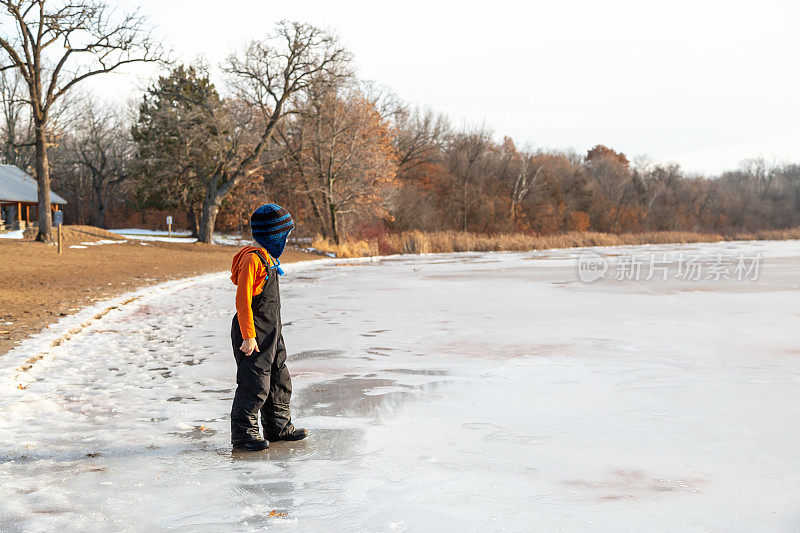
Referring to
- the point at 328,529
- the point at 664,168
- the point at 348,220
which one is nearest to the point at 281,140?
the point at 348,220

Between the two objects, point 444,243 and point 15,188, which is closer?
point 444,243

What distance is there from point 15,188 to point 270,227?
5056 cm

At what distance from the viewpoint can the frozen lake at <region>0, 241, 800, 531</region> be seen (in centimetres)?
359

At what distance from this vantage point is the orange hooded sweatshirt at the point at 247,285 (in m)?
4.51

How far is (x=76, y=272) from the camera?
67.7 feet

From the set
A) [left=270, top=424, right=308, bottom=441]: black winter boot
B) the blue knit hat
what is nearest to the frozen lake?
[left=270, top=424, right=308, bottom=441]: black winter boot

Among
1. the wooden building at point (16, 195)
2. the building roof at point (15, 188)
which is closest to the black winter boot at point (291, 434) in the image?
the wooden building at point (16, 195)

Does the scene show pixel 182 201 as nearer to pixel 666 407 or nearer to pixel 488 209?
pixel 488 209

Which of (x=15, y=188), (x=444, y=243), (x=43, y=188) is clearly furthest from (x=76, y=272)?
(x=15, y=188)

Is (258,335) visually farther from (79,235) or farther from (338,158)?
(338,158)

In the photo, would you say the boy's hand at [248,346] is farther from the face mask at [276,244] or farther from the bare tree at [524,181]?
the bare tree at [524,181]

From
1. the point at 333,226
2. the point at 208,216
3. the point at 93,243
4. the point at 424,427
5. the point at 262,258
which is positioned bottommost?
the point at 424,427

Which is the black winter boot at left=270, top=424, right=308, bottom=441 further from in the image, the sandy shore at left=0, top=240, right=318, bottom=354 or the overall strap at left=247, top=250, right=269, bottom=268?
the sandy shore at left=0, top=240, right=318, bottom=354

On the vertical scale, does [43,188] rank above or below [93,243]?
above
